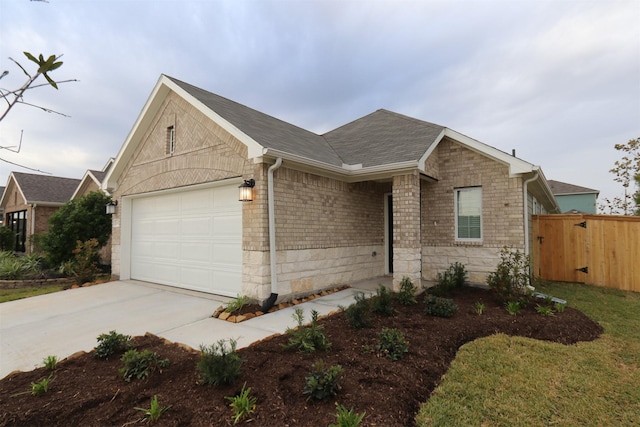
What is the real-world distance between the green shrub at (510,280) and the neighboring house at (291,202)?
596 millimetres

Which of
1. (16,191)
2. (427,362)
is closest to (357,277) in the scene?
(427,362)

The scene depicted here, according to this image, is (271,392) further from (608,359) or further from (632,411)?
(608,359)

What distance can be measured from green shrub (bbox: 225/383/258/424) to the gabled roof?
14.0 feet

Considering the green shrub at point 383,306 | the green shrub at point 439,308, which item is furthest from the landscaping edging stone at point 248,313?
the green shrub at point 439,308

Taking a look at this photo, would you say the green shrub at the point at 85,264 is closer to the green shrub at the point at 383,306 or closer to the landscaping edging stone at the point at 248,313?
the landscaping edging stone at the point at 248,313

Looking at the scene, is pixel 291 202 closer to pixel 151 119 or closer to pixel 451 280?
pixel 451 280

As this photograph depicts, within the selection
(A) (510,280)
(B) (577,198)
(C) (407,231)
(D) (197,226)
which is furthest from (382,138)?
(B) (577,198)

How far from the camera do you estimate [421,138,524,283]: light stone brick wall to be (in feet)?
24.8

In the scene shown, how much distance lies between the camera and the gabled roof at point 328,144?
22.2ft

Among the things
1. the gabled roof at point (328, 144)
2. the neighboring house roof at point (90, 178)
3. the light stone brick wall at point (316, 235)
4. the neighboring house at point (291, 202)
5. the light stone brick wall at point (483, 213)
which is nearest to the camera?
the light stone brick wall at point (316, 235)

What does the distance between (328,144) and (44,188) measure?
64.9 feet

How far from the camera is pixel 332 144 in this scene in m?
10.5

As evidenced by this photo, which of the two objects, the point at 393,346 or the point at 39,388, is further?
the point at 393,346

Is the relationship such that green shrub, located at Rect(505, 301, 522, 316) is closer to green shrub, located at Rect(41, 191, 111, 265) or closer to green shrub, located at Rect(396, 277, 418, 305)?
green shrub, located at Rect(396, 277, 418, 305)
